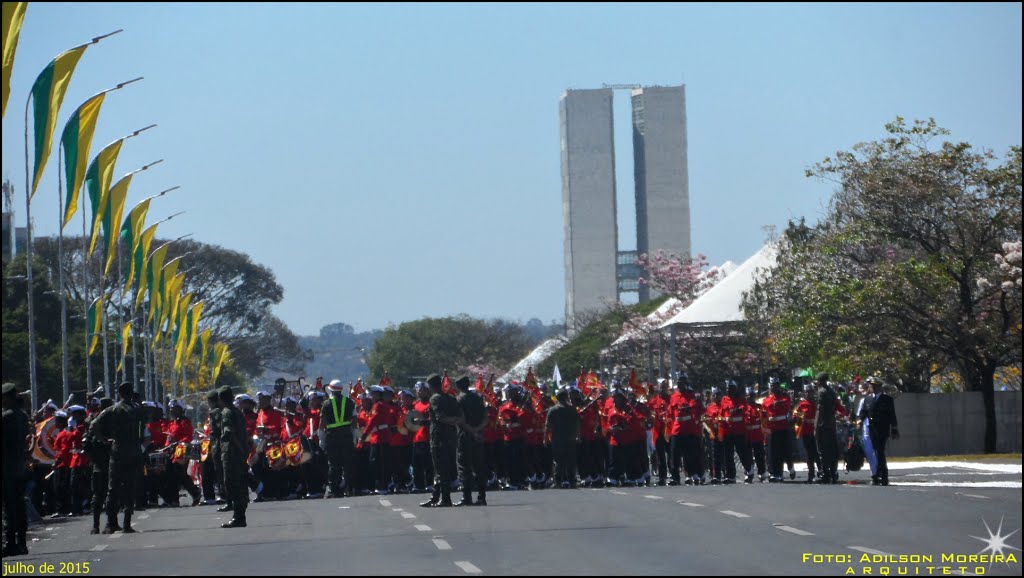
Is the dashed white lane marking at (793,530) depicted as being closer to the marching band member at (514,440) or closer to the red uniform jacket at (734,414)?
the red uniform jacket at (734,414)

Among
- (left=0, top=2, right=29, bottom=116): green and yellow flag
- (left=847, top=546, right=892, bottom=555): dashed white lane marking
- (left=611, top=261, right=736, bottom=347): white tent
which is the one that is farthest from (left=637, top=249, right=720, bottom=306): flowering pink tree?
(left=847, top=546, right=892, bottom=555): dashed white lane marking

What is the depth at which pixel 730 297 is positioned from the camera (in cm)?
4988

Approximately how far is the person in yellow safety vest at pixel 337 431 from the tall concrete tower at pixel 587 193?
13360cm

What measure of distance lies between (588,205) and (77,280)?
259 ft

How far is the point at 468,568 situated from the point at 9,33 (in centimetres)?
1542

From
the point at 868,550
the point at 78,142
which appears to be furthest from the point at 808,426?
the point at 78,142

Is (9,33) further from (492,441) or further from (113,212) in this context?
(113,212)

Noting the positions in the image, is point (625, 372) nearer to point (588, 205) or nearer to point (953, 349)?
point (953, 349)

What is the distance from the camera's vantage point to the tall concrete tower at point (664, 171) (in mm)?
163250

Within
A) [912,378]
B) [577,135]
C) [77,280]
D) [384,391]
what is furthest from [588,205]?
[384,391]

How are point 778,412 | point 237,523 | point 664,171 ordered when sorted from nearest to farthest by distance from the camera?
point 237,523 → point 778,412 → point 664,171

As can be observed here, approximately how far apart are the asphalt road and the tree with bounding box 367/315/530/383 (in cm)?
10122

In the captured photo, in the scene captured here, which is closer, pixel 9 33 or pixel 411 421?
pixel 9 33

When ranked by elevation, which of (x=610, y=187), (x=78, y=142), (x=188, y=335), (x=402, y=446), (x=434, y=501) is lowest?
(x=434, y=501)
